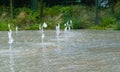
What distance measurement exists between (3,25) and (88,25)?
4.48m

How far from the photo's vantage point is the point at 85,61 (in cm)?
768

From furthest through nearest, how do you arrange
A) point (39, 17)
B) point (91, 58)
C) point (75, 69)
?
point (39, 17) < point (91, 58) < point (75, 69)

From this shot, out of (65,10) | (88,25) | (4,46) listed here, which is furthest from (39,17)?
(4,46)

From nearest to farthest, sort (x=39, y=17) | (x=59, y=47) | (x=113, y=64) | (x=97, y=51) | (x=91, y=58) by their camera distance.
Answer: (x=113, y=64)
(x=91, y=58)
(x=97, y=51)
(x=59, y=47)
(x=39, y=17)

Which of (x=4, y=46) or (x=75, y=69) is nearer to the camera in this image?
(x=75, y=69)

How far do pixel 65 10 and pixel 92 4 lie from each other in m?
3.50

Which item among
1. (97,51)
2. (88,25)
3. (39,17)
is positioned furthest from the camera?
(39,17)

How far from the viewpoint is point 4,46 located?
10477 mm

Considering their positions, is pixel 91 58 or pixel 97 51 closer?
pixel 91 58

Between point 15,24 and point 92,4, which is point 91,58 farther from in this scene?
point 92,4

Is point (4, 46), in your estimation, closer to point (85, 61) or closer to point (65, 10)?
point (85, 61)

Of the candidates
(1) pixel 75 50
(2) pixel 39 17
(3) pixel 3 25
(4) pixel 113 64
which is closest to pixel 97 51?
(1) pixel 75 50

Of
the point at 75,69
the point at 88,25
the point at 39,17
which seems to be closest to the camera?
the point at 75,69

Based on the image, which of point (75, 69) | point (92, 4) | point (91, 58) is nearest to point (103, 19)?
point (92, 4)
